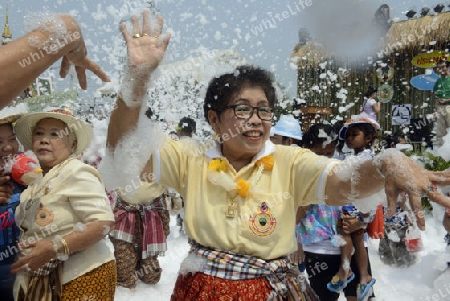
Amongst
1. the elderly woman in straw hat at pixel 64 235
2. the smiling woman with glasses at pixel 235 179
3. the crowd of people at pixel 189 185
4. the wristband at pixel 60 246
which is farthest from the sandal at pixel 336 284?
the wristband at pixel 60 246

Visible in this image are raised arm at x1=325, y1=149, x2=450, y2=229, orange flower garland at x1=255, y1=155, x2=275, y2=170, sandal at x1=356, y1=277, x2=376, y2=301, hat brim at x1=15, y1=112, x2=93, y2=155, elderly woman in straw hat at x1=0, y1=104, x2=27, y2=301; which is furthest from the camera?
sandal at x1=356, y1=277, x2=376, y2=301

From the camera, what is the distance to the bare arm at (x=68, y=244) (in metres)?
2.53

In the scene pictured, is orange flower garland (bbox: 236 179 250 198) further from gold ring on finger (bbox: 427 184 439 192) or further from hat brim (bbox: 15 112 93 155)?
hat brim (bbox: 15 112 93 155)

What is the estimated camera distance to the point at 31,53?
111 cm

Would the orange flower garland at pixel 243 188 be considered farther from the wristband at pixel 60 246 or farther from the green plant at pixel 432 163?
the green plant at pixel 432 163

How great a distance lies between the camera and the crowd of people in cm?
179

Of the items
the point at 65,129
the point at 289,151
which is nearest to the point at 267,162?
the point at 289,151

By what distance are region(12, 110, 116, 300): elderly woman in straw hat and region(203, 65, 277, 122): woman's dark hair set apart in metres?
1.00

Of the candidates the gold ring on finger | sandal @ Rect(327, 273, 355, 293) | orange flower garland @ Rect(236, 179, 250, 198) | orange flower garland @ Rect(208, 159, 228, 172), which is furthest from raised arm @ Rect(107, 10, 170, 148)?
sandal @ Rect(327, 273, 355, 293)

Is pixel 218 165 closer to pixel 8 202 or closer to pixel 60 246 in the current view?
pixel 60 246

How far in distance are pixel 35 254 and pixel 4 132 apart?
2.99ft

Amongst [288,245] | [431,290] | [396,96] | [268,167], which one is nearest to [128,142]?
[268,167]

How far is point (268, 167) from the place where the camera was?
2.14 m

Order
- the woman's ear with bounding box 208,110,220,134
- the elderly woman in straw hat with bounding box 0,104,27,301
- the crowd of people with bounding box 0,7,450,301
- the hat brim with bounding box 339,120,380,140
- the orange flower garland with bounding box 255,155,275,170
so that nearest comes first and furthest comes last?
the crowd of people with bounding box 0,7,450,301, the orange flower garland with bounding box 255,155,275,170, the woman's ear with bounding box 208,110,220,134, the elderly woman in straw hat with bounding box 0,104,27,301, the hat brim with bounding box 339,120,380,140
